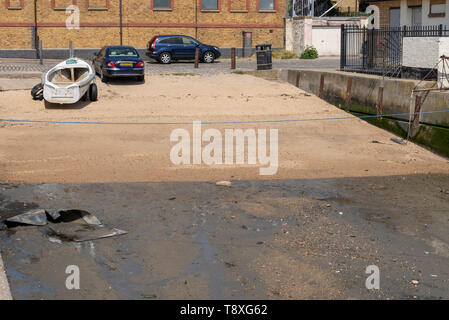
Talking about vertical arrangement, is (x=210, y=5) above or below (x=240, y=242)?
above

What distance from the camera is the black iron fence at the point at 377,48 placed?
841 inches

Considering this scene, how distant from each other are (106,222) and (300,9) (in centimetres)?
3784


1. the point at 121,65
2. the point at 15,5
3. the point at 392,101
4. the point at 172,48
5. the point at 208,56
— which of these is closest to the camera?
the point at 392,101

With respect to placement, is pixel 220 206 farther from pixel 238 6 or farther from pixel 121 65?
pixel 238 6

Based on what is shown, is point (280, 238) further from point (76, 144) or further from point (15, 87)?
point (15, 87)

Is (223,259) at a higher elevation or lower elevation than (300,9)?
lower

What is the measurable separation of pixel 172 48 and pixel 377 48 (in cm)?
1440

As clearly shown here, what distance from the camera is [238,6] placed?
43312mm

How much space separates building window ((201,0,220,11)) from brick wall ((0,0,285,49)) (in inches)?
6.6

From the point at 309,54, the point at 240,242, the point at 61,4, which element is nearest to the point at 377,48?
the point at 240,242

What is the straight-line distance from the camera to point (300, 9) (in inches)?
1852

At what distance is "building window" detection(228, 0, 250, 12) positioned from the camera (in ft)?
142

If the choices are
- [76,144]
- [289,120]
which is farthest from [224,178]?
[289,120]

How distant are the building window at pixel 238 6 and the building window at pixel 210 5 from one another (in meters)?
0.76
